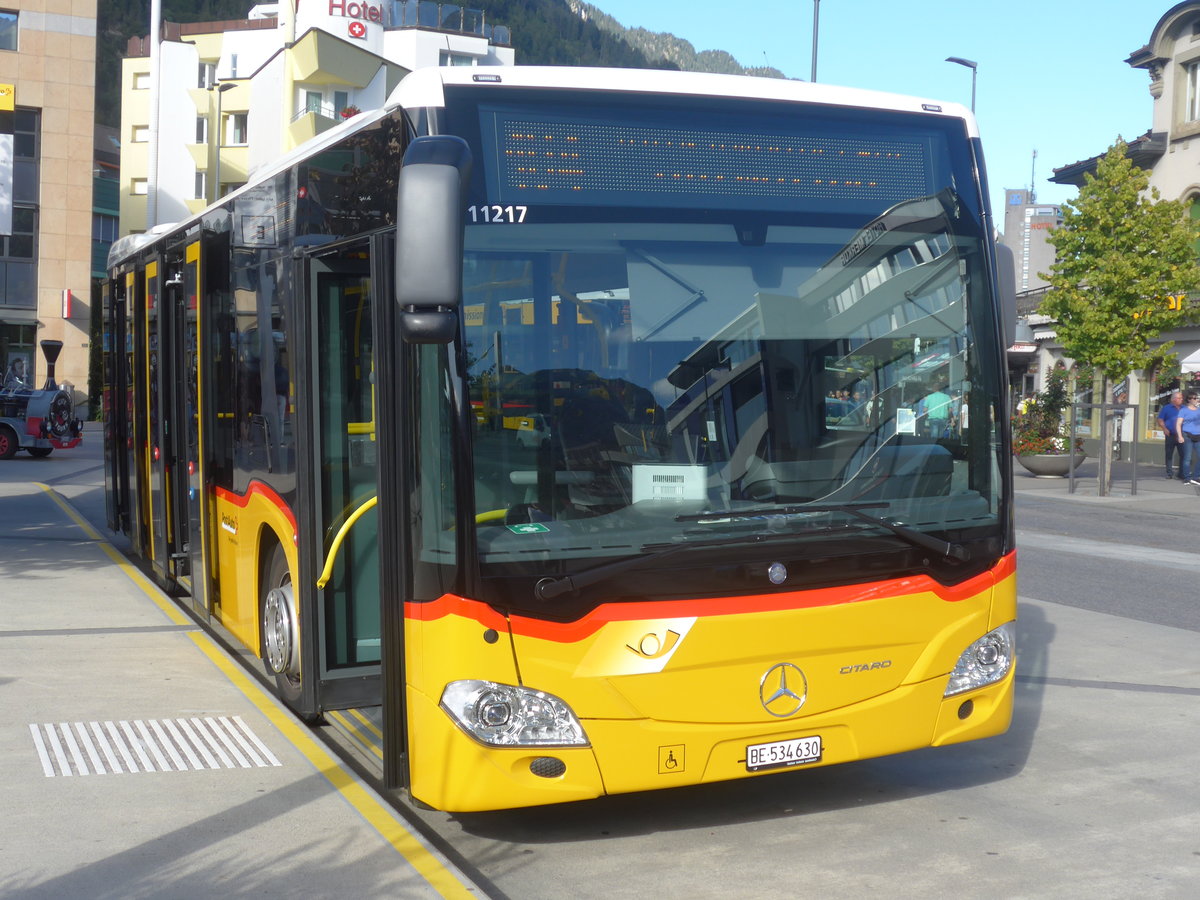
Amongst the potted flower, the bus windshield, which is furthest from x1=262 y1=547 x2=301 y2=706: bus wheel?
the potted flower

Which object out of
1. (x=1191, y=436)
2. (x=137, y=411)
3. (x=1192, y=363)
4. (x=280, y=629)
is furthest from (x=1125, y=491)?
(x=280, y=629)

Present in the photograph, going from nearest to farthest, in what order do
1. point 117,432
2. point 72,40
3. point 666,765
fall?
1. point 666,765
2. point 117,432
3. point 72,40

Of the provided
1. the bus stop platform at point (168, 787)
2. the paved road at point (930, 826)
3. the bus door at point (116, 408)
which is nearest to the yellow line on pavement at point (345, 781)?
the bus stop platform at point (168, 787)

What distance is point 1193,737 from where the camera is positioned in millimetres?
7082

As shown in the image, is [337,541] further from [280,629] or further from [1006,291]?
[1006,291]

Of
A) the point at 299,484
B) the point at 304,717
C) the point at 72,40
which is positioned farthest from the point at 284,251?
the point at 72,40

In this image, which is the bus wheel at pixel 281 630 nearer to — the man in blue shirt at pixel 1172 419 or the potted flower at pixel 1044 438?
the potted flower at pixel 1044 438

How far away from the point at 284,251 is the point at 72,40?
4847cm

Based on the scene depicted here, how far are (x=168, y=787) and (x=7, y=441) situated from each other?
25.9 meters

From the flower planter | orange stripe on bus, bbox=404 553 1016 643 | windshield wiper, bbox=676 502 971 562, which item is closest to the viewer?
orange stripe on bus, bbox=404 553 1016 643

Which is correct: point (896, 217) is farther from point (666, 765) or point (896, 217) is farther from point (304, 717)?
point (304, 717)

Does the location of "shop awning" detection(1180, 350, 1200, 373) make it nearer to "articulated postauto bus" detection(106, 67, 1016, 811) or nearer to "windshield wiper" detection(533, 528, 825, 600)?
"articulated postauto bus" detection(106, 67, 1016, 811)

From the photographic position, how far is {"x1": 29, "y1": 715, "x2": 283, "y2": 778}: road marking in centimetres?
629

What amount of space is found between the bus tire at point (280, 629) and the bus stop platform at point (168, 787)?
20 cm
